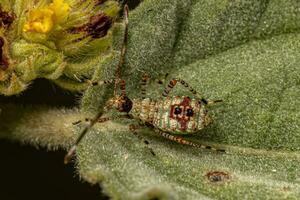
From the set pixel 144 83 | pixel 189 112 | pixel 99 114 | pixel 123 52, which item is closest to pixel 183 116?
pixel 189 112

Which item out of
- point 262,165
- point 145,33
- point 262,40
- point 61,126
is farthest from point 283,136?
point 61,126

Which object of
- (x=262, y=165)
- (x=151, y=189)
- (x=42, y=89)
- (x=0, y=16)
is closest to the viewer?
(x=151, y=189)

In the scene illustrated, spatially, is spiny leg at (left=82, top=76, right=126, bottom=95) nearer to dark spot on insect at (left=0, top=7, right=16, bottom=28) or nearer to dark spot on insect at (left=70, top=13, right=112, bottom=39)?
dark spot on insect at (left=70, top=13, right=112, bottom=39)

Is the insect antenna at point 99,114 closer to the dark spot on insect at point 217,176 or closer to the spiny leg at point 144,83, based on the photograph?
the spiny leg at point 144,83

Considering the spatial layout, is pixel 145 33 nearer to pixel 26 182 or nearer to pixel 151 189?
pixel 151 189

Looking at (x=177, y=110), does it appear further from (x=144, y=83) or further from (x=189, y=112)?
(x=144, y=83)

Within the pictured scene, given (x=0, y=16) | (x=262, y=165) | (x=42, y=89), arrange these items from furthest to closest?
(x=42, y=89), (x=262, y=165), (x=0, y=16)

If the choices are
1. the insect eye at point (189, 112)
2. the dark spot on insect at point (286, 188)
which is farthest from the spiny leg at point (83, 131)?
the dark spot on insect at point (286, 188)

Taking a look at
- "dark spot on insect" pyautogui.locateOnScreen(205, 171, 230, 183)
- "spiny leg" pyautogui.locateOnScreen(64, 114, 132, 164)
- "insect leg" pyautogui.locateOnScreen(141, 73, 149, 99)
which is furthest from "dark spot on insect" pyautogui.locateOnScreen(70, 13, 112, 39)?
"dark spot on insect" pyautogui.locateOnScreen(205, 171, 230, 183)
